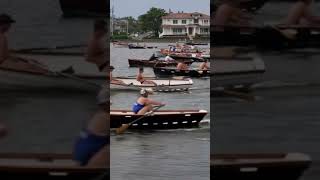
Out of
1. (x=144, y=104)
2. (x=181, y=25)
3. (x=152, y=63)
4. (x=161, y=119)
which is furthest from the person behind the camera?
(x=181, y=25)

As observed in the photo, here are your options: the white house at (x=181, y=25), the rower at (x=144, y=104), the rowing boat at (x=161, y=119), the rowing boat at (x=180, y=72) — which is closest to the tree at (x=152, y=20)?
the white house at (x=181, y=25)

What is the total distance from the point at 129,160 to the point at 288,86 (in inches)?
295

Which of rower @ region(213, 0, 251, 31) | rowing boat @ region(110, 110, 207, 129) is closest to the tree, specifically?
rowing boat @ region(110, 110, 207, 129)

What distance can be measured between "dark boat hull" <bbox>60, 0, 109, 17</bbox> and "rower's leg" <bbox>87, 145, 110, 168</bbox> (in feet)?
3.06

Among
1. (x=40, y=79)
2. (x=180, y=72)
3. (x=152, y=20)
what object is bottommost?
(x=180, y=72)

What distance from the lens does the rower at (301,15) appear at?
14.8 feet

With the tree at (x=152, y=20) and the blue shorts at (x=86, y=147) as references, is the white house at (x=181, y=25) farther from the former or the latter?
the blue shorts at (x=86, y=147)

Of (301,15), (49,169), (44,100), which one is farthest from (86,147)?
(301,15)

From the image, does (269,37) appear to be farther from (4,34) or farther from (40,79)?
(4,34)

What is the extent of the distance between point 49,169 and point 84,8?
1.13 meters

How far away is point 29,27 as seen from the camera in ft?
15.3

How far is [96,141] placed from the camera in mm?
4574

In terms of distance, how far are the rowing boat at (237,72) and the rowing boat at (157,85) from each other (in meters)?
19.4

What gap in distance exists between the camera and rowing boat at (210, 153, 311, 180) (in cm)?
450
